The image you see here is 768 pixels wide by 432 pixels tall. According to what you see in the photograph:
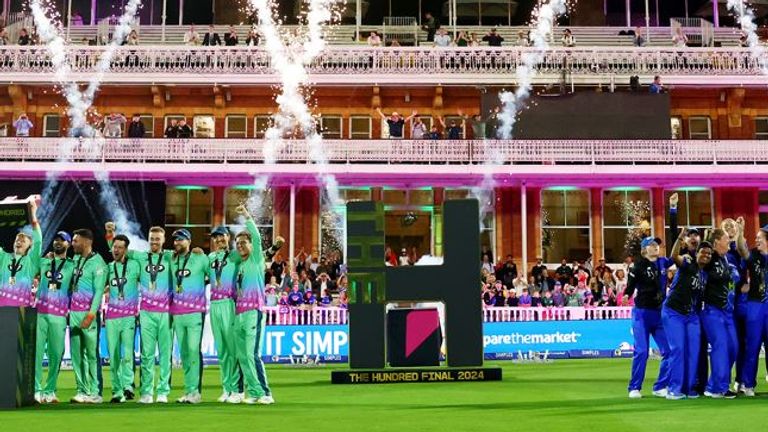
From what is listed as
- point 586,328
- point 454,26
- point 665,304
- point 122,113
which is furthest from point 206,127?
point 665,304

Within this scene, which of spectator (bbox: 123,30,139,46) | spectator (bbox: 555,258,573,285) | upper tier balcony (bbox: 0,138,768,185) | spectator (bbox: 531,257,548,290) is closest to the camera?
spectator (bbox: 531,257,548,290)

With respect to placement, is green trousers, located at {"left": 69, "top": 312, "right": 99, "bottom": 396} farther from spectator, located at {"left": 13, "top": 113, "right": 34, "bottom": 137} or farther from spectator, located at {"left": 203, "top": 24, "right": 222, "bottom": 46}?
spectator, located at {"left": 203, "top": 24, "right": 222, "bottom": 46}

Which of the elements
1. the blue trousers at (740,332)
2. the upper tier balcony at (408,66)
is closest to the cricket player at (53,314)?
the blue trousers at (740,332)

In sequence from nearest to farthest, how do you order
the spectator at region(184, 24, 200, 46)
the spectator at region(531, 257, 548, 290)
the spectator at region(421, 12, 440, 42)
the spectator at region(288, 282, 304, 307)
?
the spectator at region(288, 282, 304, 307) → the spectator at region(531, 257, 548, 290) → the spectator at region(184, 24, 200, 46) → the spectator at region(421, 12, 440, 42)

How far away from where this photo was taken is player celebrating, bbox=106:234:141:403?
36.3 ft

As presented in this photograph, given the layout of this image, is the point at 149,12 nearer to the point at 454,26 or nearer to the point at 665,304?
the point at 454,26

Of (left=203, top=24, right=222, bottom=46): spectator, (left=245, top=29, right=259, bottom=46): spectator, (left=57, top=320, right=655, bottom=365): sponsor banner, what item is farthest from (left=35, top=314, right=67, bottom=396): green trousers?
(left=203, top=24, right=222, bottom=46): spectator

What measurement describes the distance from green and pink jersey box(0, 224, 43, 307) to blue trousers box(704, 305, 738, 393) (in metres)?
8.41

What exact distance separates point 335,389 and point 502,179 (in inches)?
680

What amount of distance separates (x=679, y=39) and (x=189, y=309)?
25206mm

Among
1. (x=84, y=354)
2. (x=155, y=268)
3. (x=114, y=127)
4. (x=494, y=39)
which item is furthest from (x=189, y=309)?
(x=494, y=39)

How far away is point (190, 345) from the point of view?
10859 mm

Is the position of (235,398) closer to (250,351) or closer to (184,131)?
(250,351)

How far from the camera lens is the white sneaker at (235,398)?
10656 millimetres
